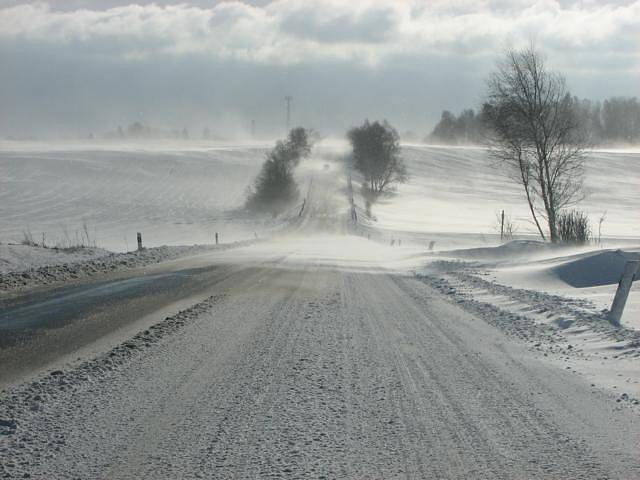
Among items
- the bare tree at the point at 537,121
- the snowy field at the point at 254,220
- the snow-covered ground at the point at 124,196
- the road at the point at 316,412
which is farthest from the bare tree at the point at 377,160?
the road at the point at 316,412

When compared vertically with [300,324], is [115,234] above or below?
below

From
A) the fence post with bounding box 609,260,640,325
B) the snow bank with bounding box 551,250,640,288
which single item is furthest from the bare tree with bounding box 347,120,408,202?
the fence post with bounding box 609,260,640,325

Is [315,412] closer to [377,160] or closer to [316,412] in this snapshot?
[316,412]

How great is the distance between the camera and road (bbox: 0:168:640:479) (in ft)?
14.4

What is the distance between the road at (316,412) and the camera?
4.39m

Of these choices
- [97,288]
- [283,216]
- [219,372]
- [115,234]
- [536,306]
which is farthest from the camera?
[283,216]

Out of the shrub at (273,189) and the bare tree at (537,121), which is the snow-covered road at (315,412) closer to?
the bare tree at (537,121)

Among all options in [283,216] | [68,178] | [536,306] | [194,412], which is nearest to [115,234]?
[283,216]

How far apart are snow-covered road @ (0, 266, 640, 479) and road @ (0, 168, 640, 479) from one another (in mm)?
16

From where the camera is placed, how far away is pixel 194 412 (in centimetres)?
540

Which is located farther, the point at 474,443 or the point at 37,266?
the point at 37,266

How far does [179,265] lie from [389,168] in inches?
2875

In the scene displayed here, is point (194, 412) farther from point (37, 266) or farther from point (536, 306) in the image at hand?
point (37, 266)

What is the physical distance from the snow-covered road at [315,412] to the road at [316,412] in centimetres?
2
